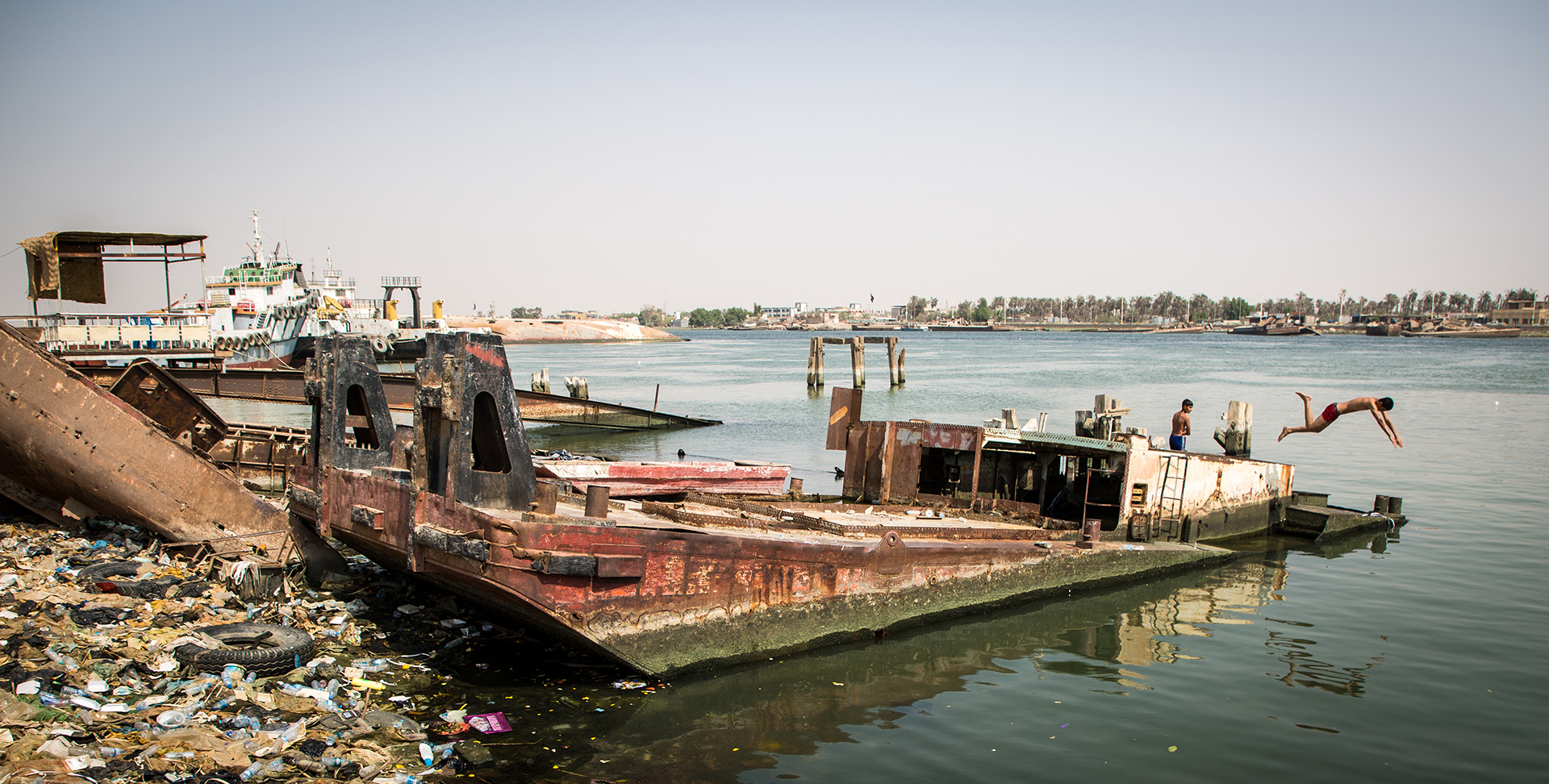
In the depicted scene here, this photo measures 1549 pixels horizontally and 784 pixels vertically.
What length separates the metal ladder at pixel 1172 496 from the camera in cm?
1305

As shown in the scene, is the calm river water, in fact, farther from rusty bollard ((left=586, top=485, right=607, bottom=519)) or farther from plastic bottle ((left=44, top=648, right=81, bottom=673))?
plastic bottle ((left=44, top=648, right=81, bottom=673))

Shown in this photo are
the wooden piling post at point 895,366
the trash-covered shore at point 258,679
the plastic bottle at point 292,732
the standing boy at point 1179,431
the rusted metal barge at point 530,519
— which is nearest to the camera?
the trash-covered shore at point 258,679

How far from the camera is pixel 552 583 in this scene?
673 cm

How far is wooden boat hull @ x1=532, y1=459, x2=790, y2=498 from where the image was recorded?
37.5 feet

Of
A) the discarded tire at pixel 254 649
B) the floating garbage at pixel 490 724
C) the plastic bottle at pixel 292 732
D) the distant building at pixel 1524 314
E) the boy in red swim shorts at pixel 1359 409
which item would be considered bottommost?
the floating garbage at pixel 490 724

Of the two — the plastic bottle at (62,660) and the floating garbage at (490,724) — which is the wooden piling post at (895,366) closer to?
the floating garbage at (490,724)

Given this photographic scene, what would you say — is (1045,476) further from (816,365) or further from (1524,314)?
(1524,314)

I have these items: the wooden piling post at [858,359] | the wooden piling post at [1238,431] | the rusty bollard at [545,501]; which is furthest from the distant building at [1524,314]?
the rusty bollard at [545,501]

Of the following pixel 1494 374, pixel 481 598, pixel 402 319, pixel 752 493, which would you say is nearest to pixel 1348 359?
pixel 1494 374

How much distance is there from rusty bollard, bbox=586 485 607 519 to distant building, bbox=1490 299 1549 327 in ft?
547

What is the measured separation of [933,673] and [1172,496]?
258 inches

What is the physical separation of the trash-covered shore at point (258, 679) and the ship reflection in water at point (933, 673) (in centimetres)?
48

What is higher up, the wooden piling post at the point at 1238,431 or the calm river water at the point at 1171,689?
the wooden piling post at the point at 1238,431

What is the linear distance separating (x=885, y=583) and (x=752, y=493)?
3.16 m
